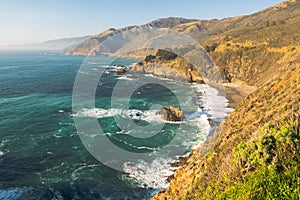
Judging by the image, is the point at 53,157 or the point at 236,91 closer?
the point at 53,157

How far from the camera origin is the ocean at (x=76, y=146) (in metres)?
20.0

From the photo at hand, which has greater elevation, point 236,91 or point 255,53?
point 255,53

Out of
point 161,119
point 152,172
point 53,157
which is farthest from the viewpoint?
point 161,119

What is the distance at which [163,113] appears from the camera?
38375mm

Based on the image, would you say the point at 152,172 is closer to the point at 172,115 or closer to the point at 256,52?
the point at 172,115

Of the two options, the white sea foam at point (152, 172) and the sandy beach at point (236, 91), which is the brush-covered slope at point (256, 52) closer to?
the sandy beach at point (236, 91)

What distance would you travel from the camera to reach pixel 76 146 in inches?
1090

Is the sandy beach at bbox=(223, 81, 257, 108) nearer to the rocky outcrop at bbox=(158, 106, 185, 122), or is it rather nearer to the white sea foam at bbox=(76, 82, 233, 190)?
the white sea foam at bbox=(76, 82, 233, 190)

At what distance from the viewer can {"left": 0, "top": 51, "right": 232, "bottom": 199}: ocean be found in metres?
20.0

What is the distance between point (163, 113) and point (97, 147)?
47.8ft

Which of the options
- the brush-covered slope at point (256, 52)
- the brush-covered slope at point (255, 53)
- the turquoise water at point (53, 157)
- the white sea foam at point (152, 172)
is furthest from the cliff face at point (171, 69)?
the white sea foam at point (152, 172)

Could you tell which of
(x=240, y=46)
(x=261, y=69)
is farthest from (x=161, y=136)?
(x=240, y=46)

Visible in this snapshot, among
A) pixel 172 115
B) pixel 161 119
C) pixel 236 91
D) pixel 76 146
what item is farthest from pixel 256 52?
pixel 76 146

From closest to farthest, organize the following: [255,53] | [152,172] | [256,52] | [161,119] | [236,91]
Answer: [152,172] → [161,119] → [236,91] → [255,53] → [256,52]
